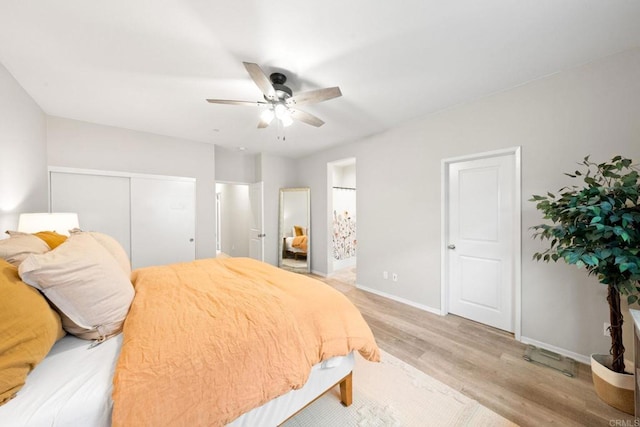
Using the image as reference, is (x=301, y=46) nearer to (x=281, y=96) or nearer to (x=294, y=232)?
(x=281, y=96)

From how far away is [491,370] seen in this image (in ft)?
6.20

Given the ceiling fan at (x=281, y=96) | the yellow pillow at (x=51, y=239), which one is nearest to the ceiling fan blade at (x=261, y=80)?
the ceiling fan at (x=281, y=96)

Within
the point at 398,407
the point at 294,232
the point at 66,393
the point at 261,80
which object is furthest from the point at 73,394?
the point at 294,232

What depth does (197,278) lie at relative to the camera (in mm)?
1844

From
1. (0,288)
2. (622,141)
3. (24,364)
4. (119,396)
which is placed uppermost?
(622,141)

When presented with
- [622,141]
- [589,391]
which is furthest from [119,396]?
[622,141]

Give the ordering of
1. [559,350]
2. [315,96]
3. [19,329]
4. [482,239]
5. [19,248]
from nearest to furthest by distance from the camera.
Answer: [19,329], [19,248], [315,96], [559,350], [482,239]

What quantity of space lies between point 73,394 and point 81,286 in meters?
0.44

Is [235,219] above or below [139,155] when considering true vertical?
below

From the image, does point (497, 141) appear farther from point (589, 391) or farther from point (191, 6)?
point (191, 6)

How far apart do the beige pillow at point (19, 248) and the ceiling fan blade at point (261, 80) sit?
5.20 feet

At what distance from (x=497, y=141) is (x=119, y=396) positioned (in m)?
3.37

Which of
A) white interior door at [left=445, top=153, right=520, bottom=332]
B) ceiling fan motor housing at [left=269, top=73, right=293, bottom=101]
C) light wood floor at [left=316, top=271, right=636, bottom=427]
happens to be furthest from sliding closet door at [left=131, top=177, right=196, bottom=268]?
white interior door at [left=445, top=153, right=520, bottom=332]

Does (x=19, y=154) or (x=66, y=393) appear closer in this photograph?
(x=66, y=393)
